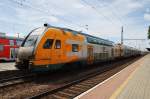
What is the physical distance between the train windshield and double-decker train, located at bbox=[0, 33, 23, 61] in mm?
13694

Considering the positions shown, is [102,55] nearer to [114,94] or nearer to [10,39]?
[10,39]

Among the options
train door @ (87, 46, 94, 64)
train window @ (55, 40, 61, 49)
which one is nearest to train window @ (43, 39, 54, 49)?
train window @ (55, 40, 61, 49)

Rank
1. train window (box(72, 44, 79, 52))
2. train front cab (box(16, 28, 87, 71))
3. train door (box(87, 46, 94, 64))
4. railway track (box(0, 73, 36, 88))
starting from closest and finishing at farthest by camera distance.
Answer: railway track (box(0, 73, 36, 88)) → train front cab (box(16, 28, 87, 71)) → train window (box(72, 44, 79, 52)) → train door (box(87, 46, 94, 64))

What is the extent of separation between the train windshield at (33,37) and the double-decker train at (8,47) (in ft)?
44.9

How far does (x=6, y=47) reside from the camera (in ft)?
85.7

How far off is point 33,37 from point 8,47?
48.7ft

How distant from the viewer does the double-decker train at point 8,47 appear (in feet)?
84.5

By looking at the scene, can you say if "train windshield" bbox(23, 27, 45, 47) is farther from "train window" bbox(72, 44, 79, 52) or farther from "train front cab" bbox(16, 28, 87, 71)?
"train window" bbox(72, 44, 79, 52)

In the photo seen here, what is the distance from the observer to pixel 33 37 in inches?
501

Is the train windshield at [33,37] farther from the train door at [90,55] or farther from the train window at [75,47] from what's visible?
the train door at [90,55]

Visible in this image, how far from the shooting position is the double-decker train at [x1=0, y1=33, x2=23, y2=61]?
25766 mm

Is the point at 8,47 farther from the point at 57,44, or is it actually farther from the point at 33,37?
the point at 57,44

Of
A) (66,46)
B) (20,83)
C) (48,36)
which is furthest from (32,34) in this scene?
(20,83)

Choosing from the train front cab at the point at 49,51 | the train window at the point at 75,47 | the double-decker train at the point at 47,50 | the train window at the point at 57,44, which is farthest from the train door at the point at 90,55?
the train window at the point at 57,44
